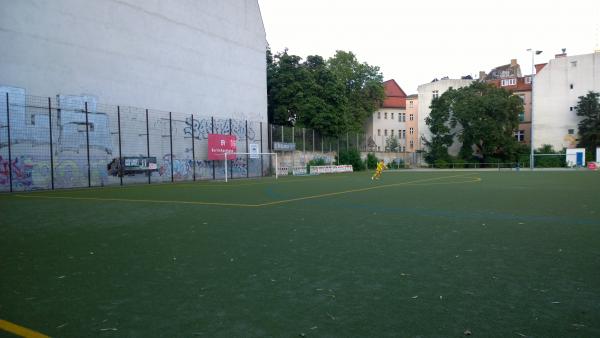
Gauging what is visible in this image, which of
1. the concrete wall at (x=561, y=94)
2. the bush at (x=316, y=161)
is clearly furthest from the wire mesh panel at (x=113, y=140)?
the concrete wall at (x=561, y=94)

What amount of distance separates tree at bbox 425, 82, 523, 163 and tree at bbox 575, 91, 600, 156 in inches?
263

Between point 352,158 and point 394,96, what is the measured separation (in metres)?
38.7

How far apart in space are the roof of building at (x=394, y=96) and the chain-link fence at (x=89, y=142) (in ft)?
170

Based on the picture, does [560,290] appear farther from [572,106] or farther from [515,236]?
[572,106]

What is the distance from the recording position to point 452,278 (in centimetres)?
393

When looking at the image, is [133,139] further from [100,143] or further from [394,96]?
[394,96]

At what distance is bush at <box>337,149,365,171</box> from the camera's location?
43875 millimetres

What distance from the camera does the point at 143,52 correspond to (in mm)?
24812

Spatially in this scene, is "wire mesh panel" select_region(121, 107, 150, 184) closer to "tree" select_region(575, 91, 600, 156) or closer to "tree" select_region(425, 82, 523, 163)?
"tree" select_region(425, 82, 523, 163)

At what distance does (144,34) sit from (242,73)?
9686 mm

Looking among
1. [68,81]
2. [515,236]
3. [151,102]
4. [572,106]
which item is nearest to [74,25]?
[68,81]

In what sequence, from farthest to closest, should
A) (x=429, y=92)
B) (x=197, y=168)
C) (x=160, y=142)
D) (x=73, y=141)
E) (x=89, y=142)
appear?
(x=429, y=92)
(x=197, y=168)
(x=160, y=142)
(x=89, y=142)
(x=73, y=141)

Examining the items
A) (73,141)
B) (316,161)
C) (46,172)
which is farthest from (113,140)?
(316,161)

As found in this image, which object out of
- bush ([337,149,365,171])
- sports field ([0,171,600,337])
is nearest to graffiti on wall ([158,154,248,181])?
bush ([337,149,365,171])
